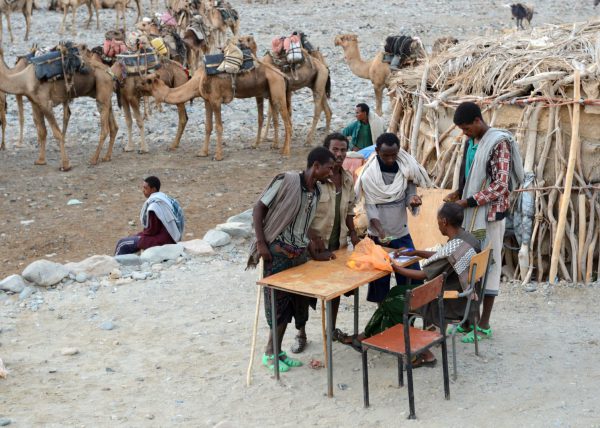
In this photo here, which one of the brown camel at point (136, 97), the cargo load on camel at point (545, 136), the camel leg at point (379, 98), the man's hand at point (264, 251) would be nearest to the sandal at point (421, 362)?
the man's hand at point (264, 251)

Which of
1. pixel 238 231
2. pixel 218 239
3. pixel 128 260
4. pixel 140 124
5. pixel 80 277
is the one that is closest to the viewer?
pixel 80 277

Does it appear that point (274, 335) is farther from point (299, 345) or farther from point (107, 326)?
point (107, 326)

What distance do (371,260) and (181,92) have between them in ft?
28.5

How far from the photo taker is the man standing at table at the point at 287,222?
518cm

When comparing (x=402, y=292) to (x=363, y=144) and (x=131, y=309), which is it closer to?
(x=131, y=309)

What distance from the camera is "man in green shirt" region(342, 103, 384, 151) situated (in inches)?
387

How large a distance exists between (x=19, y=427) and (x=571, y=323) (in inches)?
153

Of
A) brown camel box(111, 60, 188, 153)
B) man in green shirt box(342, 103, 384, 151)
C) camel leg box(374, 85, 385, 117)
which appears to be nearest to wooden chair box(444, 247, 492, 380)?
man in green shirt box(342, 103, 384, 151)

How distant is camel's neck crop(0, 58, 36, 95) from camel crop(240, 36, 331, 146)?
3.29 metres

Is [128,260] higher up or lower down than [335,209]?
lower down

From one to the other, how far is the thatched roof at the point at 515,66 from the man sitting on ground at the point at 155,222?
2475 mm

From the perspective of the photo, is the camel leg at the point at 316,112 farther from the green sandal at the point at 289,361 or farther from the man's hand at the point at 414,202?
the green sandal at the point at 289,361

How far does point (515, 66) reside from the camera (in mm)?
7441

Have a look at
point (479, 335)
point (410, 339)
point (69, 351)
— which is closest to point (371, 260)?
point (410, 339)
